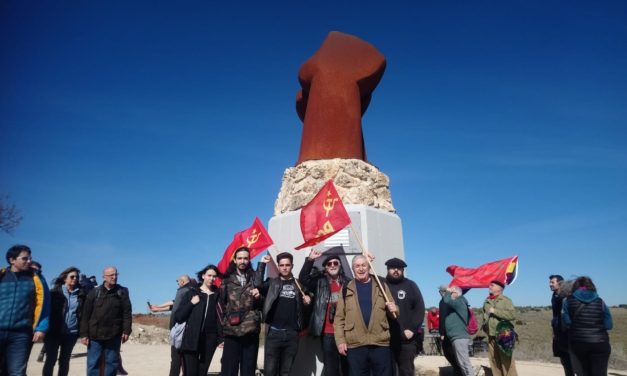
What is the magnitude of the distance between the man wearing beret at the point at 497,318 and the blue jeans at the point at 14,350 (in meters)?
6.31

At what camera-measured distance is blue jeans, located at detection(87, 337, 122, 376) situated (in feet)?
18.5

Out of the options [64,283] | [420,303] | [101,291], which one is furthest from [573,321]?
[64,283]

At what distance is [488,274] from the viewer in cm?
901

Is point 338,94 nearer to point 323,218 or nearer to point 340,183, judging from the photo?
point 340,183

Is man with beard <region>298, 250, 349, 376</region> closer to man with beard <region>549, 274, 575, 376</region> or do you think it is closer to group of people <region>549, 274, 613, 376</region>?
group of people <region>549, 274, 613, 376</region>

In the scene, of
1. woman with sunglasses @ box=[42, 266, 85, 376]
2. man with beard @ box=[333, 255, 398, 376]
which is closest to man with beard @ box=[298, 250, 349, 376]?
man with beard @ box=[333, 255, 398, 376]

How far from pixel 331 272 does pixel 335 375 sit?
1309 mm

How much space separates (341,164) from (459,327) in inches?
145

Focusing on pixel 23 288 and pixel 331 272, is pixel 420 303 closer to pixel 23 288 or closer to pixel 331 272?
pixel 331 272

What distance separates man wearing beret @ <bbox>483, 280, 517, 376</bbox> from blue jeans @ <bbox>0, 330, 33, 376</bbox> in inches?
249

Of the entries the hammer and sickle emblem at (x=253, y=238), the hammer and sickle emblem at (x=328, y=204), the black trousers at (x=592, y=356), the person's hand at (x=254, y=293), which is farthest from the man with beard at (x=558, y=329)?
the hammer and sickle emblem at (x=253, y=238)

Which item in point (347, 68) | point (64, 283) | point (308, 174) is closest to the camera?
point (64, 283)

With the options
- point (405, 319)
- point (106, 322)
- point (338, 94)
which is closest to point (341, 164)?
point (338, 94)

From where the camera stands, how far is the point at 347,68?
936 cm
